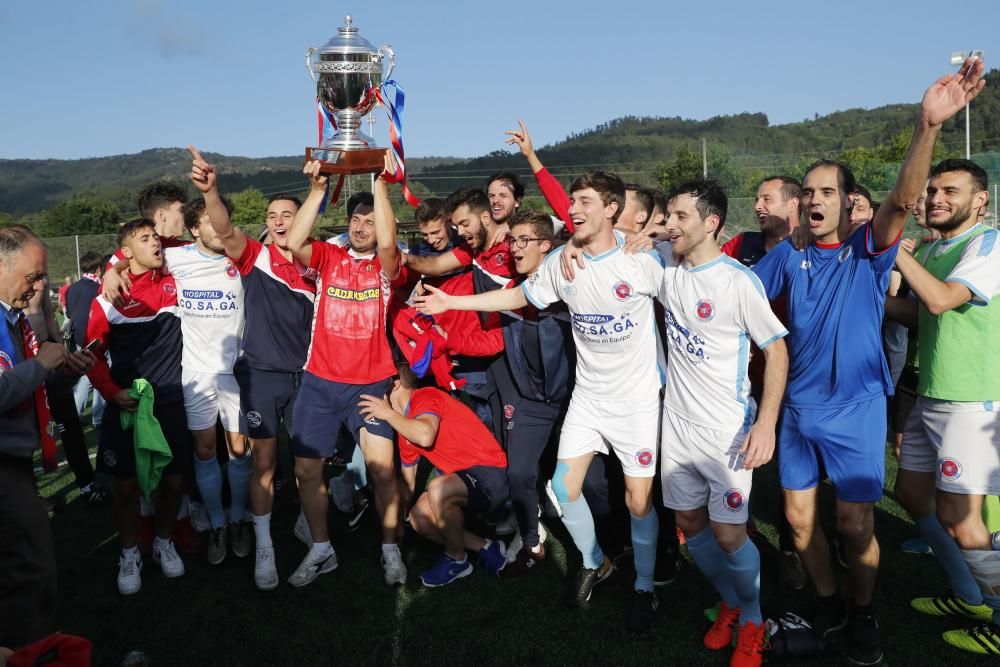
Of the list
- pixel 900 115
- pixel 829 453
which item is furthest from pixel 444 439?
pixel 900 115

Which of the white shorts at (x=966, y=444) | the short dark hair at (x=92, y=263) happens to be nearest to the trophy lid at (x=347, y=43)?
the white shorts at (x=966, y=444)

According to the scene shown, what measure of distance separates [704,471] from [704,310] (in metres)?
0.81

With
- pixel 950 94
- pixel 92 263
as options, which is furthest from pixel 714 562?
pixel 92 263

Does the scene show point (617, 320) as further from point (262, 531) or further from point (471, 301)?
point (262, 531)

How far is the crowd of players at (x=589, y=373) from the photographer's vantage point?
3480 millimetres

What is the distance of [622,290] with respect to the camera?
155 inches

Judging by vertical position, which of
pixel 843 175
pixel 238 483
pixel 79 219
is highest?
pixel 79 219

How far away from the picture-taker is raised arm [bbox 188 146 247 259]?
12.7ft

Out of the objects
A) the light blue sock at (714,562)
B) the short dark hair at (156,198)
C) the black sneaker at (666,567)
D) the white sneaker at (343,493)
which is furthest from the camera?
the white sneaker at (343,493)

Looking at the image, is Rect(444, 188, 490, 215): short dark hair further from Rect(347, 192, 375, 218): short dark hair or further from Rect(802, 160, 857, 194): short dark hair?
Rect(802, 160, 857, 194): short dark hair

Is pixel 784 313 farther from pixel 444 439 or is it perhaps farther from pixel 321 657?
pixel 321 657

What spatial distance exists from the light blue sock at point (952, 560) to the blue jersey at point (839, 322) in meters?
0.98

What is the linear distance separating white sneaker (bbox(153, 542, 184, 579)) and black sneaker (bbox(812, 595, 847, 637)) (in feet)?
12.5

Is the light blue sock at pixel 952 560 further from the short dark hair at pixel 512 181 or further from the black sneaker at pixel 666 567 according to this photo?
the short dark hair at pixel 512 181
